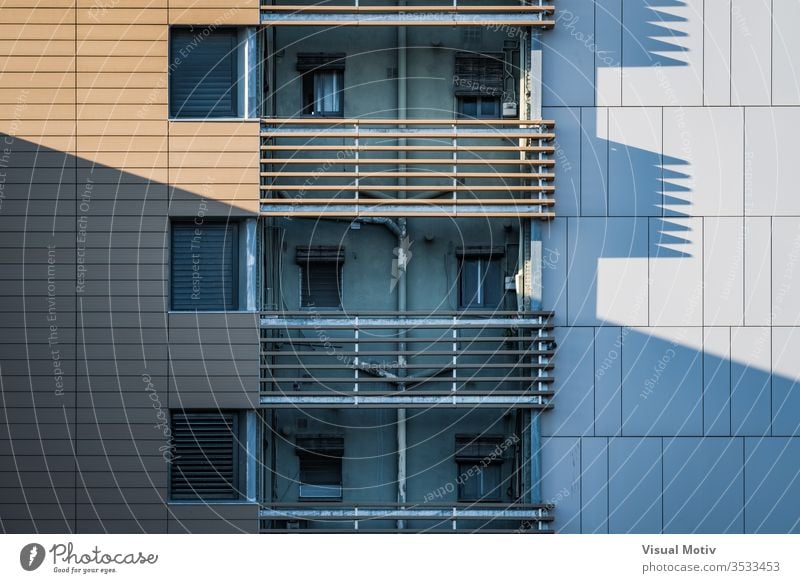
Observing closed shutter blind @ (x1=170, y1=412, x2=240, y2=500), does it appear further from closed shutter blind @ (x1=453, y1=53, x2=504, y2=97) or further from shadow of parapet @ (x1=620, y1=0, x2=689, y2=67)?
shadow of parapet @ (x1=620, y1=0, x2=689, y2=67)

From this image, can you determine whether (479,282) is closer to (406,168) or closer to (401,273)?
(401,273)

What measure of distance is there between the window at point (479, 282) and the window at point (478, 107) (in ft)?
5.95

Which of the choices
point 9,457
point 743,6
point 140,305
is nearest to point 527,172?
point 743,6

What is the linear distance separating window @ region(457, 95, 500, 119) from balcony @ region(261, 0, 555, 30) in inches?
39.4

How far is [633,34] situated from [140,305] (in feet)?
22.8

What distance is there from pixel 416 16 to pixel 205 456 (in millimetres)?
6019

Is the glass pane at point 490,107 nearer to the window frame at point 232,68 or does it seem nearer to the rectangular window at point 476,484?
the window frame at point 232,68

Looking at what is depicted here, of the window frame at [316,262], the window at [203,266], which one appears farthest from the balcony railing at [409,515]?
the window at [203,266]

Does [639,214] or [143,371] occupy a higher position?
[639,214]

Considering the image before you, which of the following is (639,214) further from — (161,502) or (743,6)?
(161,502)

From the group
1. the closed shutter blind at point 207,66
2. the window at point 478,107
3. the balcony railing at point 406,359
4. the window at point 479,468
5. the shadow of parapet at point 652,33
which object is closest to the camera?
the balcony railing at point 406,359

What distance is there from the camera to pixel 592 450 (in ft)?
42.0

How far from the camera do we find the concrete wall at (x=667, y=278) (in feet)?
42.0

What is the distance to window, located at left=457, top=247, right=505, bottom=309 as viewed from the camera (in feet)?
43.8
